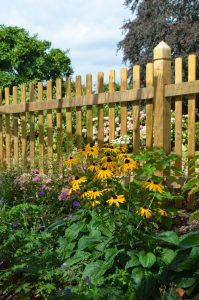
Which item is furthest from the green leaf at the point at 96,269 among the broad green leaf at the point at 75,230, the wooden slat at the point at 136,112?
the wooden slat at the point at 136,112

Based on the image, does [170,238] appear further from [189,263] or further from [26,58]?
[26,58]

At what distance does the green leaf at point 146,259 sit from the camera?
9.93 ft

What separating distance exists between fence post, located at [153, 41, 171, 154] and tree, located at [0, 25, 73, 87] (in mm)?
18539

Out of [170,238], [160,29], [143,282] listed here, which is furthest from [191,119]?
[160,29]

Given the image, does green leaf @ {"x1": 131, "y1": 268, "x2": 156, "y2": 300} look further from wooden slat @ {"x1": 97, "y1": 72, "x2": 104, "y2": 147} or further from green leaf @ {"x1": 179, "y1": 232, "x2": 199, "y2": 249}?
wooden slat @ {"x1": 97, "y1": 72, "x2": 104, "y2": 147}

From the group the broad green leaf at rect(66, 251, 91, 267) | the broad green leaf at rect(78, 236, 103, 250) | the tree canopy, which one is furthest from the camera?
the tree canopy

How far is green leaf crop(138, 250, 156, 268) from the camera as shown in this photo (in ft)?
9.93

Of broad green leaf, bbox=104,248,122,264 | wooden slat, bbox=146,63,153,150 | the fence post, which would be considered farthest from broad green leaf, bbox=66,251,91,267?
wooden slat, bbox=146,63,153,150

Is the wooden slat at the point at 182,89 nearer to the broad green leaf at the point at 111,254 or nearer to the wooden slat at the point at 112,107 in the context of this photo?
the wooden slat at the point at 112,107

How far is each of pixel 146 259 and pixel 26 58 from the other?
22603 mm

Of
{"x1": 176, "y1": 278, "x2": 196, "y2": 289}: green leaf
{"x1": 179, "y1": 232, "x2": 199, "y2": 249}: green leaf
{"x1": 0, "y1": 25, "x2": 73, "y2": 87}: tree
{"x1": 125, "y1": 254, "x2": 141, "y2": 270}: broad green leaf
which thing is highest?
{"x1": 0, "y1": 25, "x2": 73, "y2": 87}: tree

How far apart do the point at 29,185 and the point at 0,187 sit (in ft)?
2.25

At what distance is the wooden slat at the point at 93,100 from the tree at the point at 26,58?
625 inches

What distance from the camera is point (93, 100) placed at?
6590mm
